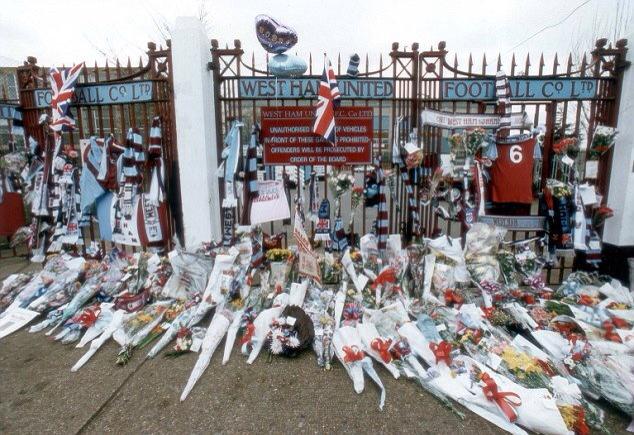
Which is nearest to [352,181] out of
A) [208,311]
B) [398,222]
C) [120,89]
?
[398,222]

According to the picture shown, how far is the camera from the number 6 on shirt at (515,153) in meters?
4.16

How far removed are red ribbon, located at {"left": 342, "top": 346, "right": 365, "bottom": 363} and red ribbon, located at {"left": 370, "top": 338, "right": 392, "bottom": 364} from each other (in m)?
0.12

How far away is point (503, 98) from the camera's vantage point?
4.08 meters

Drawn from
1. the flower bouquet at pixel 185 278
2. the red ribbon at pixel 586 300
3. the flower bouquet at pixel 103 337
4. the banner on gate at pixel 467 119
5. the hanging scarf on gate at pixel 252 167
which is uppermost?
the banner on gate at pixel 467 119

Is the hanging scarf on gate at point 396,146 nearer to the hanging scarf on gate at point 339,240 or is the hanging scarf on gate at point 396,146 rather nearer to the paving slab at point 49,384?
the hanging scarf on gate at point 339,240

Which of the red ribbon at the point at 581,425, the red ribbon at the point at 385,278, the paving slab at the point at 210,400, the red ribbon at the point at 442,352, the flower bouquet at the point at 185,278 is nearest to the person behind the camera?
the red ribbon at the point at 581,425

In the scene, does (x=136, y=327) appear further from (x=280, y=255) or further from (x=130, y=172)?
(x=130, y=172)

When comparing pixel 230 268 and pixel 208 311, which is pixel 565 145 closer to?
pixel 230 268

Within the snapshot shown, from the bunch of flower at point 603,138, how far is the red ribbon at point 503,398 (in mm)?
3327

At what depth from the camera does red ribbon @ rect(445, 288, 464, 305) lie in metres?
3.53

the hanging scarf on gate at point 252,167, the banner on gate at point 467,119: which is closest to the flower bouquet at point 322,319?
the hanging scarf on gate at point 252,167

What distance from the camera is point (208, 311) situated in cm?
369

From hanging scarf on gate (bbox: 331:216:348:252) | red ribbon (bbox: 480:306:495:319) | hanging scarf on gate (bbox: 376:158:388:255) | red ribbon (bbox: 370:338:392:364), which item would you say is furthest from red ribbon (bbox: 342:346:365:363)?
hanging scarf on gate (bbox: 331:216:348:252)

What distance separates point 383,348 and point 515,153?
289 centimetres
